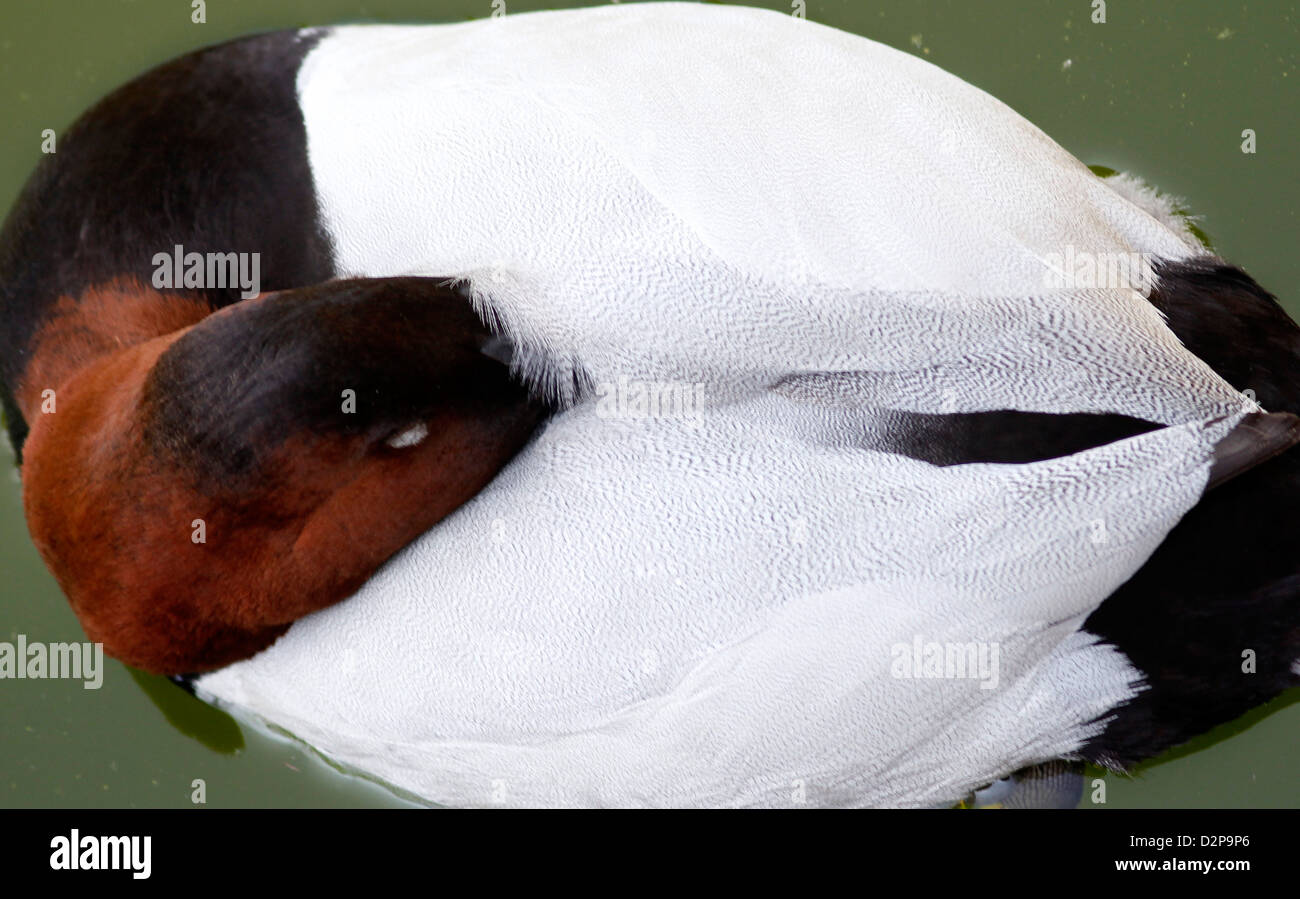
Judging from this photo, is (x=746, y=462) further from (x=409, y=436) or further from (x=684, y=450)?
(x=409, y=436)

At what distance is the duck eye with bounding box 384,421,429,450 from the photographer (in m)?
1.15

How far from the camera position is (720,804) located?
1.33m

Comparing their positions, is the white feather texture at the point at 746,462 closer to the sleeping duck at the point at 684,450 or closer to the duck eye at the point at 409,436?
the sleeping duck at the point at 684,450

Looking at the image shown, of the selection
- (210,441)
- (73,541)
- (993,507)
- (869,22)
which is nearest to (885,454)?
(993,507)

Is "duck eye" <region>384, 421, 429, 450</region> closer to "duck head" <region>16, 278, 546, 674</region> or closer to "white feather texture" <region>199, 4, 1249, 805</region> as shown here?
"duck head" <region>16, 278, 546, 674</region>

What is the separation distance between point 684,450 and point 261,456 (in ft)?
1.35

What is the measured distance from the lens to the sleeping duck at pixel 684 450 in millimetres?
1160

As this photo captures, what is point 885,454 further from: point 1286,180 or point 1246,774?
point 1286,180

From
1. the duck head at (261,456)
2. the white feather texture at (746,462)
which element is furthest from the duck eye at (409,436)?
the white feather texture at (746,462)

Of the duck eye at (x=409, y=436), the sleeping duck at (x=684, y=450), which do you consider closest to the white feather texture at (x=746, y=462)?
the sleeping duck at (x=684, y=450)

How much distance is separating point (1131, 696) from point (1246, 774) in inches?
28.6

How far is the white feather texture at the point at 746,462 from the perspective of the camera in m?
1.17

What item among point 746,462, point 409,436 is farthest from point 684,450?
point 409,436

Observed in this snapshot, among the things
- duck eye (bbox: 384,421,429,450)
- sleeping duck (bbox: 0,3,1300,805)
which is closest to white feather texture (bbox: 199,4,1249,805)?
sleeping duck (bbox: 0,3,1300,805)
